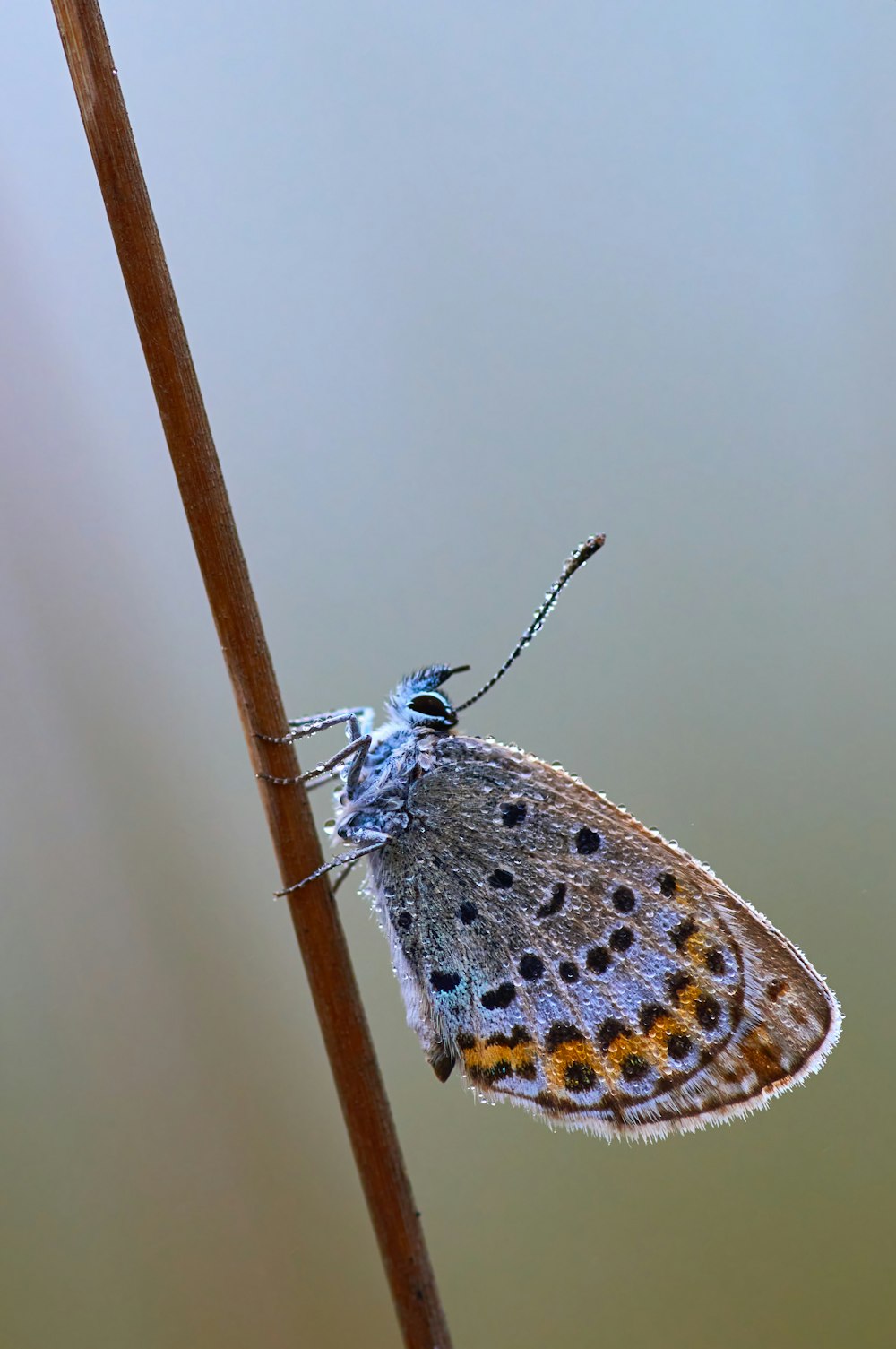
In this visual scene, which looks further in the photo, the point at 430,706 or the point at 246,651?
the point at 430,706

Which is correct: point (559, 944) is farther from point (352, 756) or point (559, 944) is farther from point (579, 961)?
point (352, 756)

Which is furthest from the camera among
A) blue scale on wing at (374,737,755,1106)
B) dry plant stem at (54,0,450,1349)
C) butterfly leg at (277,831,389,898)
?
blue scale on wing at (374,737,755,1106)

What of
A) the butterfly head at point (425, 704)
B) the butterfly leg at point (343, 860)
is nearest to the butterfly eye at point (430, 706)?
the butterfly head at point (425, 704)

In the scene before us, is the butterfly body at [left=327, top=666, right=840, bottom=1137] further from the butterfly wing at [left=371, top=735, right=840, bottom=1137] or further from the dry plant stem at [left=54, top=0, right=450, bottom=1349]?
the dry plant stem at [left=54, top=0, right=450, bottom=1349]

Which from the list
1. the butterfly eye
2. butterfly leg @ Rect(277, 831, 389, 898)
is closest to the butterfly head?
the butterfly eye

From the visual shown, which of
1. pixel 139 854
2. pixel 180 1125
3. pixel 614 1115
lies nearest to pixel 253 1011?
pixel 180 1125

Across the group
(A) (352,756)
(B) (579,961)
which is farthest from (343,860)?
(B) (579,961)

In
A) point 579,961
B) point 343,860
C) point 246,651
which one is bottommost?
point 579,961
